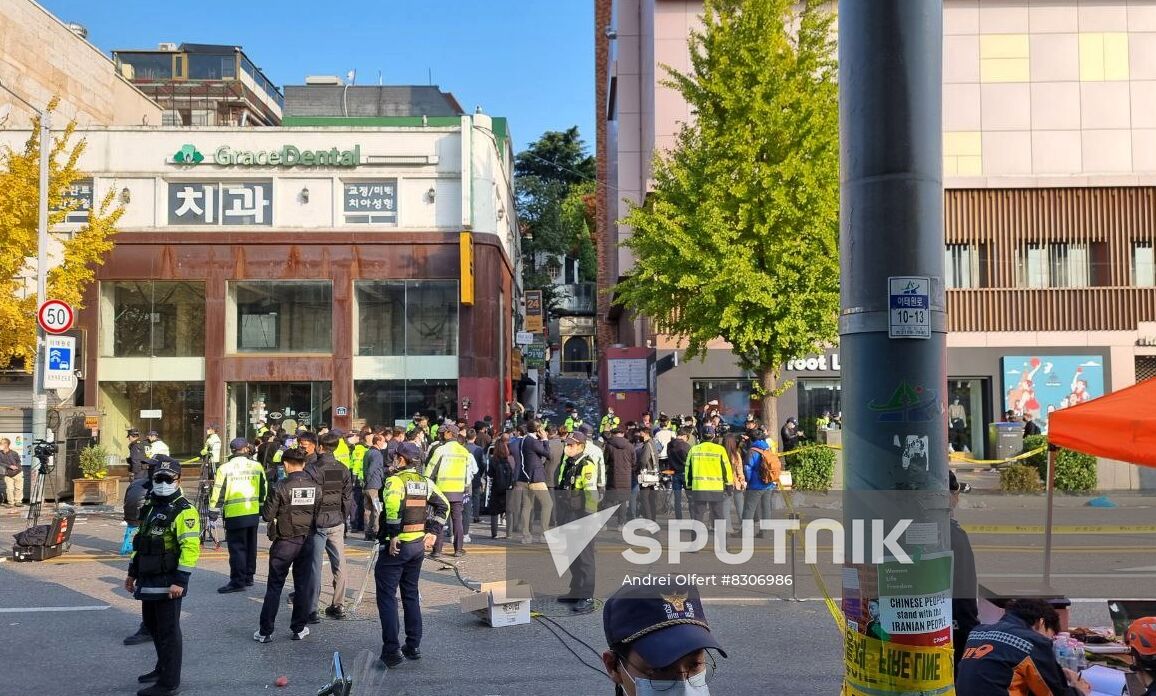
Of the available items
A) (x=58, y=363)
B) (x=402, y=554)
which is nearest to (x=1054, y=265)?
→ (x=402, y=554)

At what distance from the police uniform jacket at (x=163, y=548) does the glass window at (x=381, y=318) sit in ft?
72.9

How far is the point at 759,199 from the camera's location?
20.1 metres

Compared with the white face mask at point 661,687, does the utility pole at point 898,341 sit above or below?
above

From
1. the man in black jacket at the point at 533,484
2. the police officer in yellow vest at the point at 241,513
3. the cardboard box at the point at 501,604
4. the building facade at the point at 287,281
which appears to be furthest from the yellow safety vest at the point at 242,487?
the building facade at the point at 287,281

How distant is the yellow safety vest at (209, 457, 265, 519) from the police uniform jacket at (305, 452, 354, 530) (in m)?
1.83

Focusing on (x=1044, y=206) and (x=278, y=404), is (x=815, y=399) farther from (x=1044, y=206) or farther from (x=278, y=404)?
(x=278, y=404)

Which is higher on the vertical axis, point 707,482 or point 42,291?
point 42,291

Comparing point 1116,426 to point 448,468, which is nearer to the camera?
point 1116,426

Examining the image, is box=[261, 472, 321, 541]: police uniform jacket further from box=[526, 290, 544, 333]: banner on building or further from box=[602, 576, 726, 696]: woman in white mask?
box=[526, 290, 544, 333]: banner on building

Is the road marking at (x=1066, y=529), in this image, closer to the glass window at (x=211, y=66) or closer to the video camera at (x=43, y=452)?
the video camera at (x=43, y=452)

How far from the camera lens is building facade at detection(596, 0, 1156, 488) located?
2689 centimetres

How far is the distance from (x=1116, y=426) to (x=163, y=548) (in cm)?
763

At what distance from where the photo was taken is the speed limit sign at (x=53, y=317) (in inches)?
676

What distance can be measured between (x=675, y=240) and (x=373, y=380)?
13392 mm
